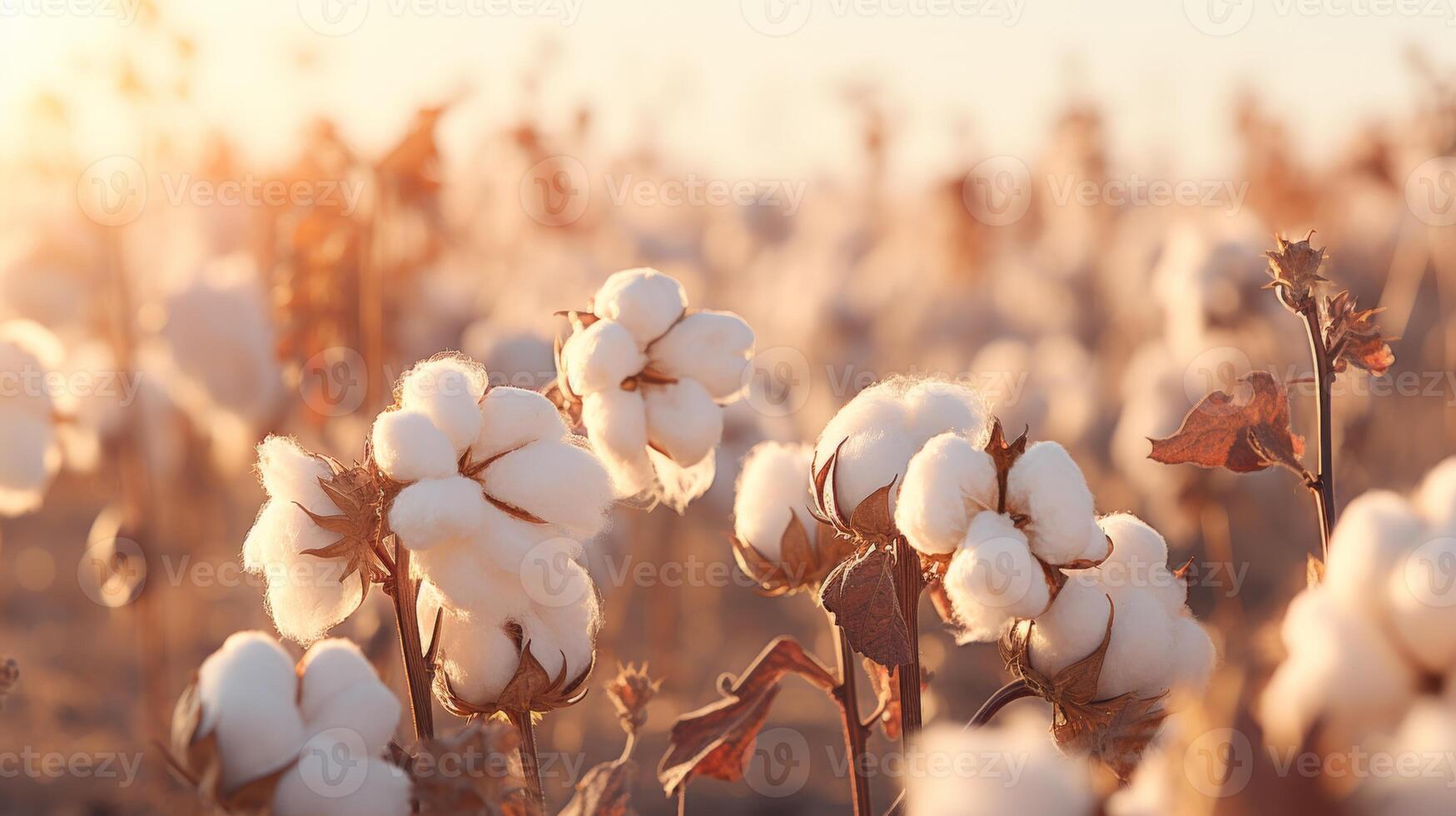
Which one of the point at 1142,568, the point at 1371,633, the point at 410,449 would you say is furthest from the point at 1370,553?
the point at 410,449

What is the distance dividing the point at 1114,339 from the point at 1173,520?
10.3 feet

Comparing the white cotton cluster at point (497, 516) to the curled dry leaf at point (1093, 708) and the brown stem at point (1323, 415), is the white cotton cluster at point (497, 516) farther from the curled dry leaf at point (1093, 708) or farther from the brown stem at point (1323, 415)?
the brown stem at point (1323, 415)

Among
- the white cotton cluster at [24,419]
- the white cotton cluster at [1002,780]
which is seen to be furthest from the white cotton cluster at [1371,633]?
the white cotton cluster at [24,419]

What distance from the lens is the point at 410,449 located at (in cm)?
93

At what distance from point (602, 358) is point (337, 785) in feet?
1.61

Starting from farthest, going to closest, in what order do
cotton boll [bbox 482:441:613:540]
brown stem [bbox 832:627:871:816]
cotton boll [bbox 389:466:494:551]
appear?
brown stem [bbox 832:627:871:816]
cotton boll [bbox 482:441:613:540]
cotton boll [bbox 389:466:494:551]

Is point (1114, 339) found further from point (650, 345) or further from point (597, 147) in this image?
point (650, 345)

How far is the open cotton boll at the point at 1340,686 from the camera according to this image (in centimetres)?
65

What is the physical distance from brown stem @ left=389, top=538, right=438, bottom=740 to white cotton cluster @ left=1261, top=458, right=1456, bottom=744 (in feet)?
1.95

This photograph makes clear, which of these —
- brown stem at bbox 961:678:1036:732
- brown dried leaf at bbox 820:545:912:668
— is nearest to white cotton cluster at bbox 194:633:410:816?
brown dried leaf at bbox 820:545:912:668

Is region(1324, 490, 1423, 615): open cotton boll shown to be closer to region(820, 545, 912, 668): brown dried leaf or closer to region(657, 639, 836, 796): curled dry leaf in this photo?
region(820, 545, 912, 668): brown dried leaf

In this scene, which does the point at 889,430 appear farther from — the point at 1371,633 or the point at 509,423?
the point at 1371,633

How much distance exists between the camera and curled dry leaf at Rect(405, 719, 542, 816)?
2.70 ft

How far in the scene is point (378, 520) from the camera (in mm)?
958
